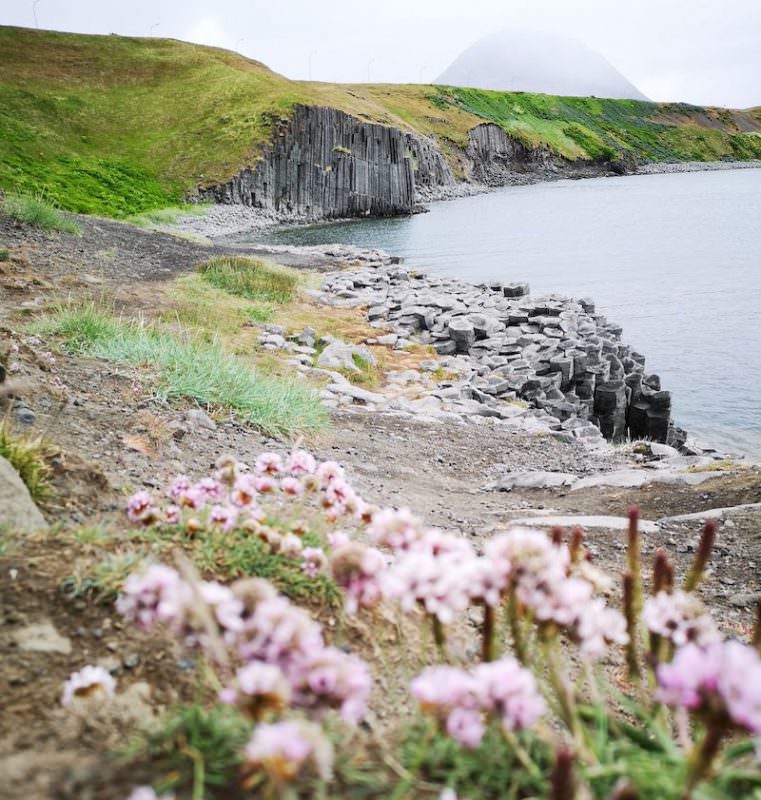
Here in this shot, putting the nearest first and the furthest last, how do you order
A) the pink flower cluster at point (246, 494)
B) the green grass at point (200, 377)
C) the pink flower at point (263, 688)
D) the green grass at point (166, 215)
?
1. the pink flower at point (263, 688)
2. the pink flower cluster at point (246, 494)
3. the green grass at point (200, 377)
4. the green grass at point (166, 215)

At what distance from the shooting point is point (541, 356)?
608 inches

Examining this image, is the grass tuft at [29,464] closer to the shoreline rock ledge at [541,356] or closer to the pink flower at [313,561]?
the pink flower at [313,561]

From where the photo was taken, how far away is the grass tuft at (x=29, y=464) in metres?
3.57

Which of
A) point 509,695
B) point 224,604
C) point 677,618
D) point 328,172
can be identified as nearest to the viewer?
point 509,695

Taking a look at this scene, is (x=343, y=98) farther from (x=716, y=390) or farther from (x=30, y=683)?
(x=30, y=683)

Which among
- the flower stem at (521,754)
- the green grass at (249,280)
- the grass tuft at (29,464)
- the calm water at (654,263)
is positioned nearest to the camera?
the flower stem at (521,754)

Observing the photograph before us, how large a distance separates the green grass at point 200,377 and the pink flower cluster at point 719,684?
6.61 metres

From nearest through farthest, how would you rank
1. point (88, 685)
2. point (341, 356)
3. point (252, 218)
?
point (88, 685)
point (341, 356)
point (252, 218)

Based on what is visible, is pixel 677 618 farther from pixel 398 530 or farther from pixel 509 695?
pixel 398 530

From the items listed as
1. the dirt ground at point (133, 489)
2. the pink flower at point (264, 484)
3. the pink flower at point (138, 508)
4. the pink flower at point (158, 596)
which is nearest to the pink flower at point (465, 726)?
the pink flower at point (158, 596)

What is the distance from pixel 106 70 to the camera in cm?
6819

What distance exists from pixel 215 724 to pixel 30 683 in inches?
30.0

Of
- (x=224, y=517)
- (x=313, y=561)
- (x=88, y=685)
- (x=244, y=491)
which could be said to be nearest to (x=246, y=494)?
(x=244, y=491)

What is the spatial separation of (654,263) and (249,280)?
72.6 feet
